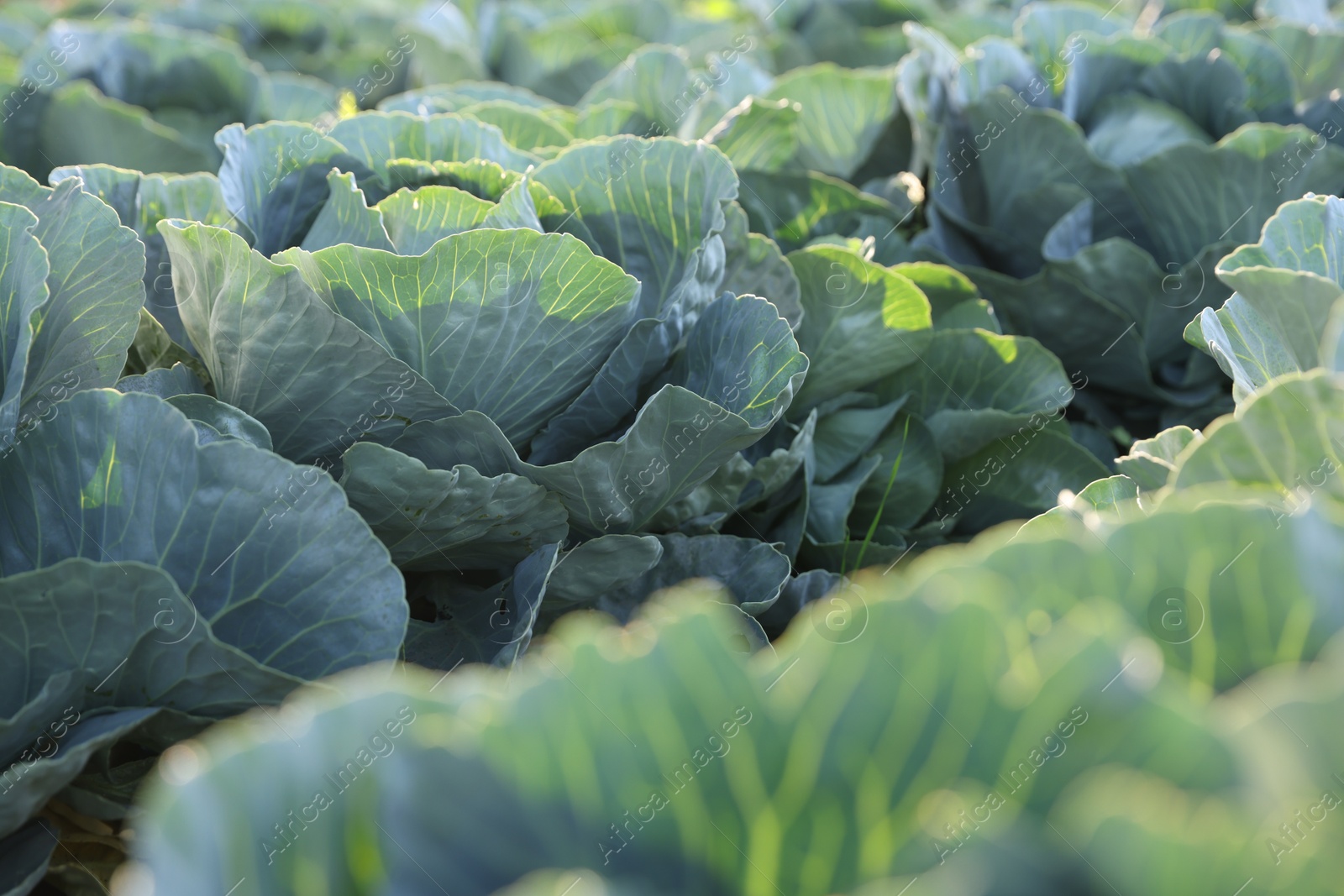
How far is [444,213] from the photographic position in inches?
53.9

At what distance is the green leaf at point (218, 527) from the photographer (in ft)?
3.58

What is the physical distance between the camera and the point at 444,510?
1260 mm

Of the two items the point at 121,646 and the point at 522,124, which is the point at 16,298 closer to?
the point at 121,646

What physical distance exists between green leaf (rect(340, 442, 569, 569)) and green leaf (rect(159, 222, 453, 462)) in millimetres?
79

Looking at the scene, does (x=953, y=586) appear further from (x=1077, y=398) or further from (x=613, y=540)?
(x=1077, y=398)

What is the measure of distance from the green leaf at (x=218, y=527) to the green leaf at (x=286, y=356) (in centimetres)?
17

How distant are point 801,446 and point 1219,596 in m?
0.94

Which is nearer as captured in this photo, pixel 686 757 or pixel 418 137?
pixel 686 757

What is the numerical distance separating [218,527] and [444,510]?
9.7 inches

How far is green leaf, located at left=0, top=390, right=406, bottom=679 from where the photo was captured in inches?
43.0

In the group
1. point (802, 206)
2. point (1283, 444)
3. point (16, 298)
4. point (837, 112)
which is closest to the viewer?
point (1283, 444)

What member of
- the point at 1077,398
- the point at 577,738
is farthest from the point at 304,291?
the point at 1077,398

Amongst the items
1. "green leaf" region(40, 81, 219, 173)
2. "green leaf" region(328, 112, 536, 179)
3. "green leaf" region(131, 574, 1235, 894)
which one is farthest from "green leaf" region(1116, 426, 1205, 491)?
"green leaf" region(40, 81, 219, 173)

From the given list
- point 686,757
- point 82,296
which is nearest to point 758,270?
point 82,296
